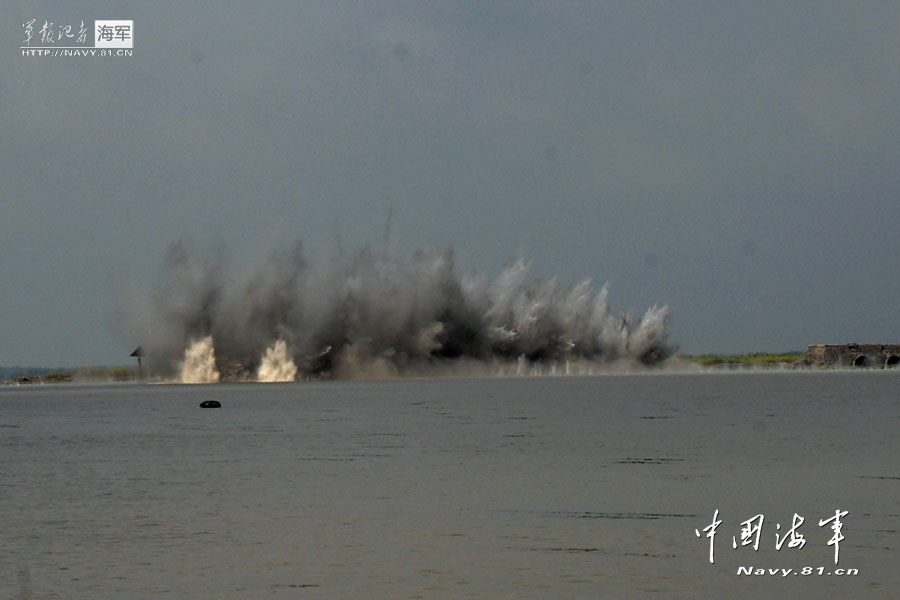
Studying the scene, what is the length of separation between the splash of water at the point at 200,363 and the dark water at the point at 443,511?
318ft

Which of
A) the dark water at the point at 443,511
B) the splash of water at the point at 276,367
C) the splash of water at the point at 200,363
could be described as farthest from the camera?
the splash of water at the point at 276,367

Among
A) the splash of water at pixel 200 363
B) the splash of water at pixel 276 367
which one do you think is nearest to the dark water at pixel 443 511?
the splash of water at pixel 200 363

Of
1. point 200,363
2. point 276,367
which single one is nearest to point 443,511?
point 200,363

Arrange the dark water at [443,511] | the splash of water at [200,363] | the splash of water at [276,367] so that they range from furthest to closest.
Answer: the splash of water at [276,367] → the splash of water at [200,363] → the dark water at [443,511]

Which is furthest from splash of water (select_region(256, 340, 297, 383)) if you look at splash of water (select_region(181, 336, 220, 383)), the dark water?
the dark water

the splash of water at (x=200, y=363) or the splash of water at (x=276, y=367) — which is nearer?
the splash of water at (x=200, y=363)

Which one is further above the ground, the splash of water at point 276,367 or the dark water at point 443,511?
the splash of water at point 276,367

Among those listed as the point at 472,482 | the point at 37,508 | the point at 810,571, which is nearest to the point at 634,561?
the point at 810,571

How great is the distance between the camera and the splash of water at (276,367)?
16111 centimetres

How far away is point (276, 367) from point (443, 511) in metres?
137

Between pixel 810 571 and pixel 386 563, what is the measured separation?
7.15 m

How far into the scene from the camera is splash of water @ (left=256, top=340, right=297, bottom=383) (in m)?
161

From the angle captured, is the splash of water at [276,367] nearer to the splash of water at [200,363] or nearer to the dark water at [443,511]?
the splash of water at [200,363]

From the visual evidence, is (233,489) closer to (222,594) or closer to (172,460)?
(172,460)
